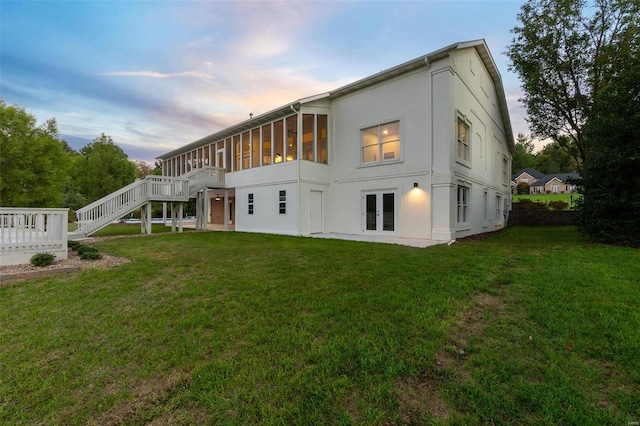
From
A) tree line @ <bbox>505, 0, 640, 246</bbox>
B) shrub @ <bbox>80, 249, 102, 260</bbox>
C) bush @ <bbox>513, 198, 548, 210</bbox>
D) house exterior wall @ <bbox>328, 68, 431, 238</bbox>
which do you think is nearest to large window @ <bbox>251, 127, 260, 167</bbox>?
house exterior wall @ <bbox>328, 68, 431, 238</bbox>

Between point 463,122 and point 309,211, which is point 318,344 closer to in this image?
point 309,211

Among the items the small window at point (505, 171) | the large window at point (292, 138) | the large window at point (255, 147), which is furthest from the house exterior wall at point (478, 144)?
the large window at point (255, 147)

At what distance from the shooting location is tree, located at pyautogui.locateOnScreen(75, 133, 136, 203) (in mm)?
25641

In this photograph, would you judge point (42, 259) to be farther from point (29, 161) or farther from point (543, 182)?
point (543, 182)

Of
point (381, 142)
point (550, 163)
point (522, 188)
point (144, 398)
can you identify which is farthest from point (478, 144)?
point (550, 163)

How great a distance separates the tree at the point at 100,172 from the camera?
84.1ft

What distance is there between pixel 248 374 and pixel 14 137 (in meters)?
22.1

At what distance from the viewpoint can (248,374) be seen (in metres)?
2.27

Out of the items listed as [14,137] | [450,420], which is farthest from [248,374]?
[14,137]

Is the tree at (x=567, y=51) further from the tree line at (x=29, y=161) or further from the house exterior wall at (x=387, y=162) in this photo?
the tree line at (x=29, y=161)

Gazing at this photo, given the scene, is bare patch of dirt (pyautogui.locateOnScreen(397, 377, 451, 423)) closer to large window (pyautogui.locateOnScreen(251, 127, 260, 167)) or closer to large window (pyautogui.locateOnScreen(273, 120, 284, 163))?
large window (pyautogui.locateOnScreen(273, 120, 284, 163))

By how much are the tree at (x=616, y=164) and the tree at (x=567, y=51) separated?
528 cm

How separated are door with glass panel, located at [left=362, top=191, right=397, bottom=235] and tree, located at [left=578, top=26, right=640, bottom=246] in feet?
20.8

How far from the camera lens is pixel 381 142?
39.5 feet
